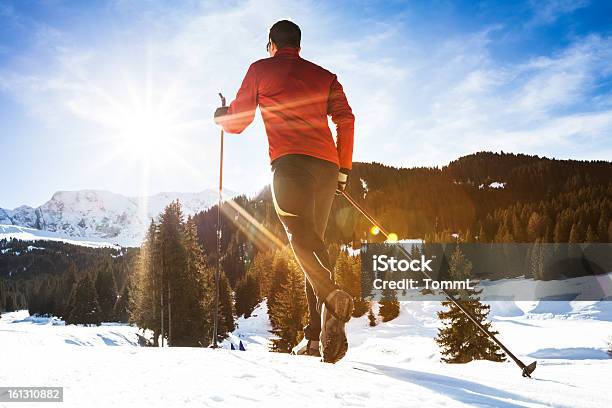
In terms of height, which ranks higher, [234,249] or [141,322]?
[234,249]

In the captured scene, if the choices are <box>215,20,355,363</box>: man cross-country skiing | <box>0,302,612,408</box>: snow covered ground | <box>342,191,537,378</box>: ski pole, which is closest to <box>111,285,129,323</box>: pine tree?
<box>342,191,537,378</box>: ski pole

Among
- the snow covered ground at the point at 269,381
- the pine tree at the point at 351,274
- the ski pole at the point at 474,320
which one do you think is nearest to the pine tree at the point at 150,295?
the snow covered ground at the point at 269,381

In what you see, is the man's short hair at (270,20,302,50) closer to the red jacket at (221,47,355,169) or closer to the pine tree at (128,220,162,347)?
the red jacket at (221,47,355,169)

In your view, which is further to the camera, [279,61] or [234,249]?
[234,249]

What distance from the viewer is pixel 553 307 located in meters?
77.8

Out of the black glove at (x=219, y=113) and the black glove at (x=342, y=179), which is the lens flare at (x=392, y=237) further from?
the black glove at (x=219, y=113)

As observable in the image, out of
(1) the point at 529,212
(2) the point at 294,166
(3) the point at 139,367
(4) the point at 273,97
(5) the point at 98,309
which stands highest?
(1) the point at 529,212

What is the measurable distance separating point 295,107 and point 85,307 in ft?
222

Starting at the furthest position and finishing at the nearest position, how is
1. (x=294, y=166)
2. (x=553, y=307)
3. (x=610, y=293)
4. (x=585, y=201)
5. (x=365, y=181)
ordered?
(x=365, y=181) < (x=585, y=201) < (x=610, y=293) < (x=553, y=307) < (x=294, y=166)

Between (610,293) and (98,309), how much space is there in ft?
301

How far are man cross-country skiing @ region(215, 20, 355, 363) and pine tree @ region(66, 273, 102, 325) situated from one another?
66.5 m

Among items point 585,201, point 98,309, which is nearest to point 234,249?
point 98,309

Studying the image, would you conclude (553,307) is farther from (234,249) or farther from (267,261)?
(234,249)

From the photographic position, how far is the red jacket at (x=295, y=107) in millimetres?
3719
